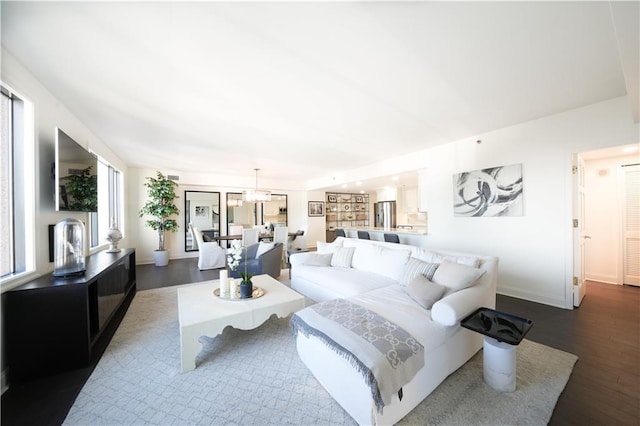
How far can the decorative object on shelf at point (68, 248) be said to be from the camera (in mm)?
2227

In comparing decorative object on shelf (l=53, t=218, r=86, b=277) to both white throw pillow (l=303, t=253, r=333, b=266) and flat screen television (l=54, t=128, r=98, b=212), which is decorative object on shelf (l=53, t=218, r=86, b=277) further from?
white throw pillow (l=303, t=253, r=333, b=266)

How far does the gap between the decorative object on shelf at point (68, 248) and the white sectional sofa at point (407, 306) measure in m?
2.32

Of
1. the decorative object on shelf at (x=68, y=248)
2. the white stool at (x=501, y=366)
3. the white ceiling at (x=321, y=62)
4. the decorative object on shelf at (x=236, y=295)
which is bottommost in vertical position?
the white stool at (x=501, y=366)

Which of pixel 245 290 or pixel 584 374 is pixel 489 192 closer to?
pixel 584 374

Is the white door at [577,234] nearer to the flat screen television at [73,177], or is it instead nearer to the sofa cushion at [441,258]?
the sofa cushion at [441,258]

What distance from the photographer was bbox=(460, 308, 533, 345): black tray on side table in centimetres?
165

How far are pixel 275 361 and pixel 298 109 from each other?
2.80 meters

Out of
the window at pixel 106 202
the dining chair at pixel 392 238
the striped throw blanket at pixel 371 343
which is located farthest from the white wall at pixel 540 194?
the window at pixel 106 202

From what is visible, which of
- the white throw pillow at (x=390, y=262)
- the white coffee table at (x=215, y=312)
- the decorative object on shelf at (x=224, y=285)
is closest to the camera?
the white coffee table at (x=215, y=312)

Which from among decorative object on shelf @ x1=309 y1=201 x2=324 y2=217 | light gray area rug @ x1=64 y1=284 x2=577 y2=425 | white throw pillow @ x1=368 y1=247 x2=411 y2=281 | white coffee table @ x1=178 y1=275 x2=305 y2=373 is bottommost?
light gray area rug @ x1=64 y1=284 x2=577 y2=425

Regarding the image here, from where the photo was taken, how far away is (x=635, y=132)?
9.09ft

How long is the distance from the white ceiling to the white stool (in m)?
2.23

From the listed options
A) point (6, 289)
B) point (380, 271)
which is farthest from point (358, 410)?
point (6, 289)

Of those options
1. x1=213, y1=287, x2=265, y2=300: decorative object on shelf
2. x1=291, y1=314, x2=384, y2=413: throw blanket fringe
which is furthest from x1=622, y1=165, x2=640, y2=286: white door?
x1=213, y1=287, x2=265, y2=300: decorative object on shelf
